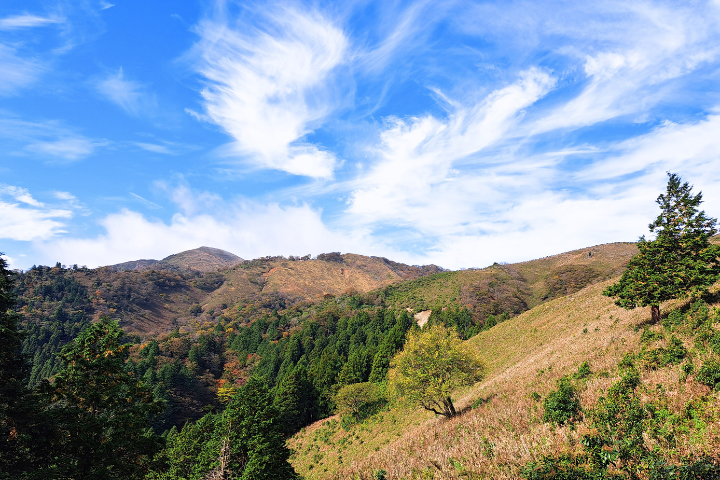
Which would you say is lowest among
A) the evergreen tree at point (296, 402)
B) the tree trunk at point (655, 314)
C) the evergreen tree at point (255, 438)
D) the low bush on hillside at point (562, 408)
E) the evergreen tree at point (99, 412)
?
the evergreen tree at point (296, 402)

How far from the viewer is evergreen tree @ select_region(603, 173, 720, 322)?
860 inches

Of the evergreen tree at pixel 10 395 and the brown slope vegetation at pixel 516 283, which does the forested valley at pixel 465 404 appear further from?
the brown slope vegetation at pixel 516 283

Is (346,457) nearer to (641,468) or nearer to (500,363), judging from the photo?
(500,363)

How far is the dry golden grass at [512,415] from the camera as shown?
1050 centimetres

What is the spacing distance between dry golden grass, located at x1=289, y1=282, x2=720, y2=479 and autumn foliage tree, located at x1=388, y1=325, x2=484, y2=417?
6.55 ft

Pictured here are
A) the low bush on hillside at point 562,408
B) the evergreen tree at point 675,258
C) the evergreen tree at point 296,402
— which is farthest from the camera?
the evergreen tree at point 296,402

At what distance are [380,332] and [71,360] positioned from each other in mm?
87642

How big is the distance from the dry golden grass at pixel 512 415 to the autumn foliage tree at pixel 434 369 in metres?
2.00

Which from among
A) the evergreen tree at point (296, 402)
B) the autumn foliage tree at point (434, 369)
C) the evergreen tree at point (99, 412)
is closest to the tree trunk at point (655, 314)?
the autumn foliage tree at point (434, 369)

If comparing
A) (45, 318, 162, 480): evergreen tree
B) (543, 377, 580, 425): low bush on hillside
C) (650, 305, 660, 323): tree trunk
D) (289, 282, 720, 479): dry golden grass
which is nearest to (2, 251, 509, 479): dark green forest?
(45, 318, 162, 480): evergreen tree

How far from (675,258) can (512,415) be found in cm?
1952

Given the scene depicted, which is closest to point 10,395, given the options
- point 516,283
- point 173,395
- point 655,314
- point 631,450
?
point 631,450

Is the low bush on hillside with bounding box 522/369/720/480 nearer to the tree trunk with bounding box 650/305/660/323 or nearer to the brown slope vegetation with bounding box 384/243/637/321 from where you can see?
the tree trunk with bounding box 650/305/660/323

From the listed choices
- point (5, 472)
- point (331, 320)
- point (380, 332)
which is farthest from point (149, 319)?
point (5, 472)
